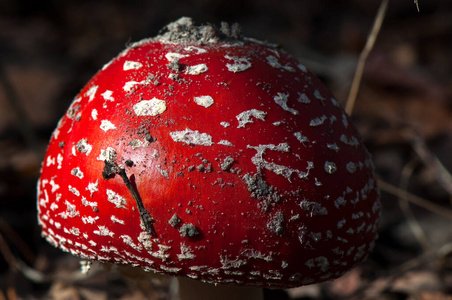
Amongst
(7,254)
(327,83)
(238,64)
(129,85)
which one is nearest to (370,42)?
(238,64)

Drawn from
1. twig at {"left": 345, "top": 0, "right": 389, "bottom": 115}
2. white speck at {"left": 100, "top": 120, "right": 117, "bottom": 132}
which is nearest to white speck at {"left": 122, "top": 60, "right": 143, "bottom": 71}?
white speck at {"left": 100, "top": 120, "right": 117, "bottom": 132}

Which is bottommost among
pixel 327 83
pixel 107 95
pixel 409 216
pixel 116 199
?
pixel 327 83

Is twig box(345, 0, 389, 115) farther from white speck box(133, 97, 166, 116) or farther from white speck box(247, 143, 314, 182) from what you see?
white speck box(133, 97, 166, 116)

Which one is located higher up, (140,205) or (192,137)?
(192,137)

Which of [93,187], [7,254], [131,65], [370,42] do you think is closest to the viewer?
[93,187]

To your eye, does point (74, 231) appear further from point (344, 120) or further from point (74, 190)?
point (344, 120)

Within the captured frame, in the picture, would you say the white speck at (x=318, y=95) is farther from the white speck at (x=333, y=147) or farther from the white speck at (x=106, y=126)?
the white speck at (x=106, y=126)
